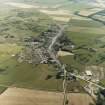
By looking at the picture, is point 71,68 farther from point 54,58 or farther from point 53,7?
point 53,7

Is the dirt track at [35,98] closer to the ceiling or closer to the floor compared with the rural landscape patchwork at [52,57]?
closer to the ceiling

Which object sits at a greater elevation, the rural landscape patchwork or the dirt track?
the dirt track

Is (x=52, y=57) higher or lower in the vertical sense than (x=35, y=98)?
lower

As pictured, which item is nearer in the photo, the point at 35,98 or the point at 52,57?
the point at 35,98

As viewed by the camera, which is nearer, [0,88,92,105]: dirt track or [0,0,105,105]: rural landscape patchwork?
→ [0,88,92,105]: dirt track

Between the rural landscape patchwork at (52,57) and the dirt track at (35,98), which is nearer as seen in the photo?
the dirt track at (35,98)
